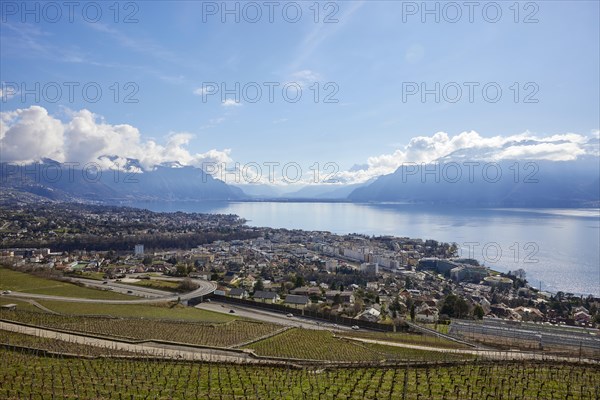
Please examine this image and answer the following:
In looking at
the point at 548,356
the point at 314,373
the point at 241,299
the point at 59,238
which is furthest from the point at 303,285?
the point at 59,238

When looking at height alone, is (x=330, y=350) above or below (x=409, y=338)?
above

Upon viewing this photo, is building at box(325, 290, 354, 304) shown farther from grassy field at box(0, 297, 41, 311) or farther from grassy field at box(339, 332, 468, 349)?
grassy field at box(0, 297, 41, 311)

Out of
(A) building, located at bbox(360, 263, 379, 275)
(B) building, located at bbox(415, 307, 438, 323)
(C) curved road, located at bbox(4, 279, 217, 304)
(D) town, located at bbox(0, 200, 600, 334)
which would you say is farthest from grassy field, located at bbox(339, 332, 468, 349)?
(A) building, located at bbox(360, 263, 379, 275)

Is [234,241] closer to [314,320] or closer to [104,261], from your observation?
[104,261]

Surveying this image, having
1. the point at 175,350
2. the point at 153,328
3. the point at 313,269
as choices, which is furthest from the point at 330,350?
Result: the point at 313,269

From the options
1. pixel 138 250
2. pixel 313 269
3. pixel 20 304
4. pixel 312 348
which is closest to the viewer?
pixel 312 348

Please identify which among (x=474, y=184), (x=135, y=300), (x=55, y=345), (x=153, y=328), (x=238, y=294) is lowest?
(x=238, y=294)

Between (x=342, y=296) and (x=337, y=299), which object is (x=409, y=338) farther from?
(x=342, y=296)

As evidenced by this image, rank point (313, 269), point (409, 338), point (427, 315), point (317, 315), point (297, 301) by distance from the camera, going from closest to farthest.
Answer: point (409, 338) → point (317, 315) → point (427, 315) → point (297, 301) → point (313, 269)
